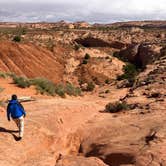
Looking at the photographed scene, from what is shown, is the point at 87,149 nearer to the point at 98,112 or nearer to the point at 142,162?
the point at 142,162

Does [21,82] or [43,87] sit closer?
[21,82]

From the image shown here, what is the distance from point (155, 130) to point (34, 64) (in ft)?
97.4

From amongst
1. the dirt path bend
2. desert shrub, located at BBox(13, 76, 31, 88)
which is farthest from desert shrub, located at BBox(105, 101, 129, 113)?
desert shrub, located at BBox(13, 76, 31, 88)

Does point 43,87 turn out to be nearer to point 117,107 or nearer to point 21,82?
point 21,82

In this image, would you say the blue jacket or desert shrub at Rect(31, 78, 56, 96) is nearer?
the blue jacket

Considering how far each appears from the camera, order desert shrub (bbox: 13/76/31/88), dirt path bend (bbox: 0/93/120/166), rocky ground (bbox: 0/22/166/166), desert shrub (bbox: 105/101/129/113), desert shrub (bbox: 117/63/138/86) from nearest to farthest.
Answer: rocky ground (bbox: 0/22/166/166) → dirt path bend (bbox: 0/93/120/166) → desert shrub (bbox: 105/101/129/113) → desert shrub (bbox: 13/76/31/88) → desert shrub (bbox: 117/63/138/86)

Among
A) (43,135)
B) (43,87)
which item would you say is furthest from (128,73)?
(43,135)

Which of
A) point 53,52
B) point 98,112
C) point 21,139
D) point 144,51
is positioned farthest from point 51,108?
point 144,51

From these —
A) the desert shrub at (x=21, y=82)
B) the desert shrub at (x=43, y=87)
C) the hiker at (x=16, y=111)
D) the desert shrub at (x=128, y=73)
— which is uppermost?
the hiker at (x=16, y=111)

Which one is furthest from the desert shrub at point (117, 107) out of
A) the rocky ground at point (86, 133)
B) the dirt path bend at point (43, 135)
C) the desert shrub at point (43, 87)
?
the desert shrub at point (43, 87)

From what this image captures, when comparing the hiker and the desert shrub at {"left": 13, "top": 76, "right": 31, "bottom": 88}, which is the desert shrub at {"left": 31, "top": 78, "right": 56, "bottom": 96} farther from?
the hiker

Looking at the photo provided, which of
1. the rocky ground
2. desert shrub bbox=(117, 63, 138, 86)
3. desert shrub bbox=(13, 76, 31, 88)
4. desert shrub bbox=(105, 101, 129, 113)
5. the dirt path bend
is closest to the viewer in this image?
the rocky ground

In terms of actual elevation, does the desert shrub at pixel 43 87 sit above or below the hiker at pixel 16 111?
below

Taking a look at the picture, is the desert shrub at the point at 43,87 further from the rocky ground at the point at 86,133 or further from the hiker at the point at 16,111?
the hiker at the point at 16,111
